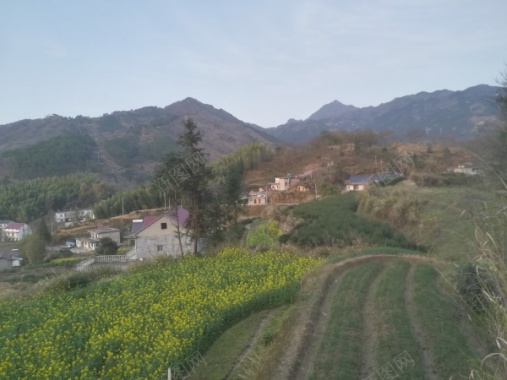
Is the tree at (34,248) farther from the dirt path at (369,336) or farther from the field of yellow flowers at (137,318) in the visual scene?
the dirt path at (369,336)

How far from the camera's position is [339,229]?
23797mm

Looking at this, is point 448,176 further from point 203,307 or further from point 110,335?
point 110,335

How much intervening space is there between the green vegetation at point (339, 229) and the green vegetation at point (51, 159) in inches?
4391

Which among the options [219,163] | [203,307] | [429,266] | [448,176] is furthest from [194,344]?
[219,163]

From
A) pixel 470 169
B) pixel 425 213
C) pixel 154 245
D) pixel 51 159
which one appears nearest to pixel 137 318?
pixel 425 213

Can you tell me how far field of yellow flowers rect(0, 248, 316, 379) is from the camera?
868 centimetres

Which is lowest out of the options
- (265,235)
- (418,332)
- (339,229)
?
(418,332)

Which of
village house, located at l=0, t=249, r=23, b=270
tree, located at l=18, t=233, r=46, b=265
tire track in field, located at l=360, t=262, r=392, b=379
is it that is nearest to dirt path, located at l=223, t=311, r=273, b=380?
tire track in field, located at l=360, t=262, r=392, b=379

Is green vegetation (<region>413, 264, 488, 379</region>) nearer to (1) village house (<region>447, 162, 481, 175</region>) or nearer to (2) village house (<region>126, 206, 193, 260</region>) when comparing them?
(1) village house (<region>447, 162, 481, 175</region>)

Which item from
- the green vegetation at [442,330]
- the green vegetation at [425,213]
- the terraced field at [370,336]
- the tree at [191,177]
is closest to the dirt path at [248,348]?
the terraced field at [370,336]

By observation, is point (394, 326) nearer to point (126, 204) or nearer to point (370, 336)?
point (370, 336)

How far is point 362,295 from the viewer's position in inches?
461

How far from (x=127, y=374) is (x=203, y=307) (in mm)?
4086

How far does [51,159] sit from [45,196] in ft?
140
